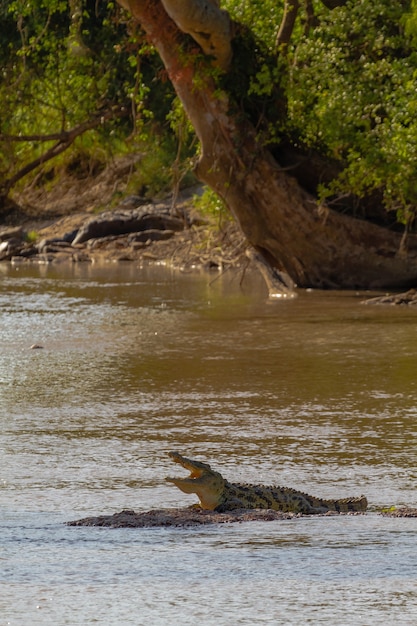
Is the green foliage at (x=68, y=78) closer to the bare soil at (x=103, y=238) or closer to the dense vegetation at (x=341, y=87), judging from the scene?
the bare soil at (x=103, y=238)

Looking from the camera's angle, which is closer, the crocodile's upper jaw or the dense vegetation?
the crocodile's upper jaw

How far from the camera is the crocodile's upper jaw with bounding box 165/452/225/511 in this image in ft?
19.4

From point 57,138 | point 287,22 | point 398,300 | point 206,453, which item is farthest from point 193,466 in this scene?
point 57,138

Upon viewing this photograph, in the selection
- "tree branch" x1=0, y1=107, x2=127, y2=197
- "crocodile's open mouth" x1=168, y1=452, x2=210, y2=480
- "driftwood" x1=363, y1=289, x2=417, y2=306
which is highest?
"tree branch" x1=0, y1=107, x2=127, y2=197

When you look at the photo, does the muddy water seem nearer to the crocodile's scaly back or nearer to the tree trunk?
the crocodile's scaly back

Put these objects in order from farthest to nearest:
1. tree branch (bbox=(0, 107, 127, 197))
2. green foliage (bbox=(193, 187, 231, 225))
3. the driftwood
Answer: tree branch (bbox=(0, 107, 127, 197)), green foliage (bbox=(193, 187, 231, 225)), the driftwood

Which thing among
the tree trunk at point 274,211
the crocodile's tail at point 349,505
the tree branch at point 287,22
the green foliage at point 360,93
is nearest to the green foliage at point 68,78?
the tree branch at point 287,22

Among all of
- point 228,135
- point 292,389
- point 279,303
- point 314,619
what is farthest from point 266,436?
point 228,135

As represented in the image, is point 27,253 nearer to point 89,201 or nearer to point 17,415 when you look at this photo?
point 89,201

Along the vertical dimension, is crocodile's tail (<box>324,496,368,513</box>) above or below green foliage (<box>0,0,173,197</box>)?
below

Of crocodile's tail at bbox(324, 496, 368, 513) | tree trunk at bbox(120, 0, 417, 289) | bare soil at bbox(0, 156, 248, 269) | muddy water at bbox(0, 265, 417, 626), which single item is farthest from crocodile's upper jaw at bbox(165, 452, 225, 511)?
bare soil at bbox(0, 156, 248, 269)

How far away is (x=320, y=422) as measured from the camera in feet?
28.2

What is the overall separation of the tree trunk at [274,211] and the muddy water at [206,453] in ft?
9.15

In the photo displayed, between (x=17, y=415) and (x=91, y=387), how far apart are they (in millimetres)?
1389
